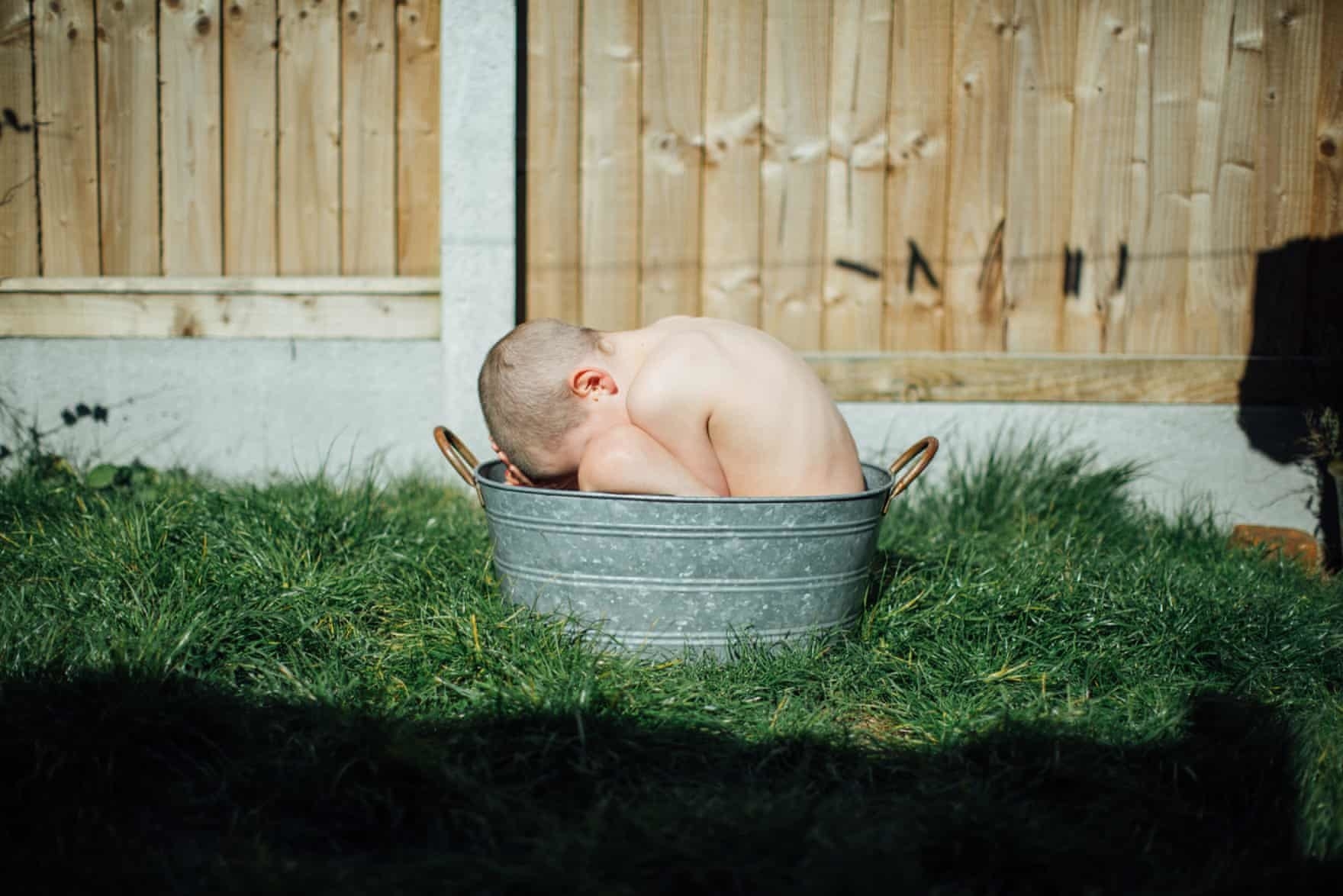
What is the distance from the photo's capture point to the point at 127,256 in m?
3.68

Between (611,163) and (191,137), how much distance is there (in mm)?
1508

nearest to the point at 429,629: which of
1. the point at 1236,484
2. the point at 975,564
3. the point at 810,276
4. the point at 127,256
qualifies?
the point at 975,564

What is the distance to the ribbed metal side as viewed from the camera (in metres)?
2.04

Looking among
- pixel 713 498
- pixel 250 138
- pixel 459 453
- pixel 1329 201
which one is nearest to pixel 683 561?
pixel 713 498

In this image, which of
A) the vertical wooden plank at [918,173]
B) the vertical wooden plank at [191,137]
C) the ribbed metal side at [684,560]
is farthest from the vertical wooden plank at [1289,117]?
the vertical wooden plank at [191,137]

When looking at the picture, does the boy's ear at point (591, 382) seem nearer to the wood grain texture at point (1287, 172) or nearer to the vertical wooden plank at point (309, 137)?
the vertical wooden plank at point (309, 137)

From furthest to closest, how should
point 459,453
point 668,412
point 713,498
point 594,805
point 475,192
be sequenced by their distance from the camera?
point 475,192 < point 459,453 < point 668,412 < point 713,498 < point 594,805

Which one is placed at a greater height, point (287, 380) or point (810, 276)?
point (810, 276)

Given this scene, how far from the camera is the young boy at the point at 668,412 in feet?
7.02

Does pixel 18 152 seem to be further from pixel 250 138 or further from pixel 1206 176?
pixel 1206 176

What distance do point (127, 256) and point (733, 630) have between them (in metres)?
2.82

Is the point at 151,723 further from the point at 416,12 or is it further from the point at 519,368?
the point at 416,12

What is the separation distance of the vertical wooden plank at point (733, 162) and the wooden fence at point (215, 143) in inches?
38.3

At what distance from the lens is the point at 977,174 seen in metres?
3.60
